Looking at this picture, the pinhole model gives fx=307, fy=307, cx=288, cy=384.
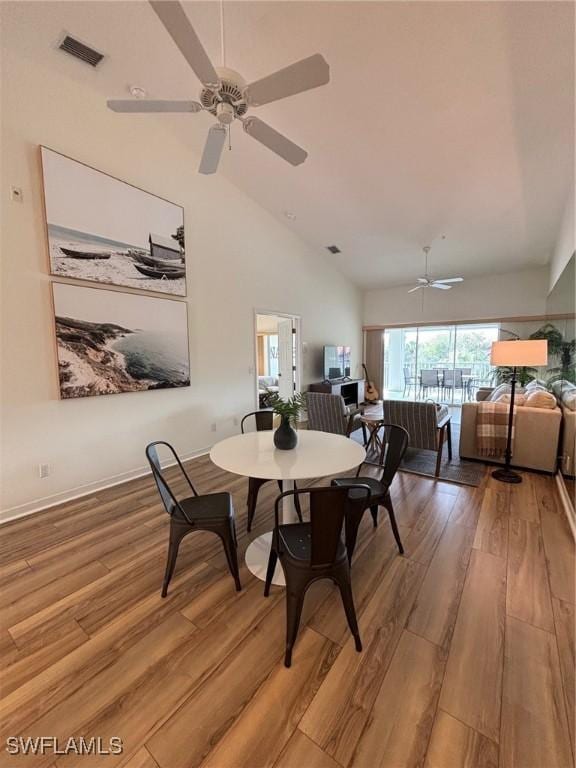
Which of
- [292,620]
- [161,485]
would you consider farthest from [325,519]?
[161,485]

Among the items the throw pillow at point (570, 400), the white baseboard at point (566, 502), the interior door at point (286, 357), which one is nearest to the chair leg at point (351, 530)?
the white baseboard at point (566, 502)

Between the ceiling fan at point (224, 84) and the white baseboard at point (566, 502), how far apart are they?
3.39m

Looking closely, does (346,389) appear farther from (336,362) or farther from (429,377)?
(429,377)

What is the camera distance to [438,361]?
7.97 m

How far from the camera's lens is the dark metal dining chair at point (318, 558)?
1.33 meters

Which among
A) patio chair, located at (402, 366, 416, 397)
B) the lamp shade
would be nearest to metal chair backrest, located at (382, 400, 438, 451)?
the lamp shade

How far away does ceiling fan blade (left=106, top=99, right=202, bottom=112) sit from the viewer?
1786 mm

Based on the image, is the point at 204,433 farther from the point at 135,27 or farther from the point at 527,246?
the point at 527,246

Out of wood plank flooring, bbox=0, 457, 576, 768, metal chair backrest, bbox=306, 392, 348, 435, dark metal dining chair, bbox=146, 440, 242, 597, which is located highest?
metal chair backrest, bbox=306, 392, 348, 435

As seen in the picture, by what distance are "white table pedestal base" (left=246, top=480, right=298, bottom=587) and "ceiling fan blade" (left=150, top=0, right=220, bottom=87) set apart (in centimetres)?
249

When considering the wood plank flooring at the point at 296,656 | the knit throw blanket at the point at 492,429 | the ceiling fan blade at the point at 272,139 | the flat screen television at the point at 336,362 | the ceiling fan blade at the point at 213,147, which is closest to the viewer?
the wood plank flooring at the point at 296,656

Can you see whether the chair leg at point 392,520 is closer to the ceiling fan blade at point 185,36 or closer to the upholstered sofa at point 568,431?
the upholstered sofa at point 568,431

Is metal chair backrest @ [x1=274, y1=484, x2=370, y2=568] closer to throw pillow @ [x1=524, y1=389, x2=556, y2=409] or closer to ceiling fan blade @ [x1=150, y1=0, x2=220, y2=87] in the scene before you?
ceiling fan blade @ [x1=150, y1=0, x2=220, y2=87]

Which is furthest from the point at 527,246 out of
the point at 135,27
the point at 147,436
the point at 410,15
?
the point at 147,436
